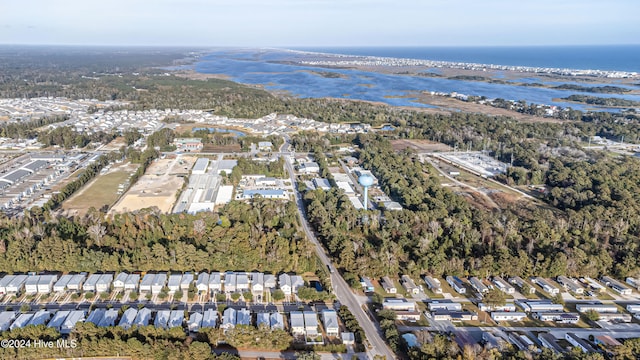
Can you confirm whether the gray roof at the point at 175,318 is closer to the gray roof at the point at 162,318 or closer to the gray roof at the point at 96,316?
the gray roof at the point at 162,318

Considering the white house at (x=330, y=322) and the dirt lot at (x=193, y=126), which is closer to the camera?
the white house at (x=330, y=322)

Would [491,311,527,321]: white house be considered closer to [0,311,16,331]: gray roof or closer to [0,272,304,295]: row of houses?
[0,272,304,295]: row of houses

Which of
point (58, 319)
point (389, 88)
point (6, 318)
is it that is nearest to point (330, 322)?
point (58, 319)

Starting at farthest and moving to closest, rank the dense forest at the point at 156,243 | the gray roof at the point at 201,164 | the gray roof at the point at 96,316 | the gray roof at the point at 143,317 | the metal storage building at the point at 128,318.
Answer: the gray roof at the point at 201,164, the dense forest at the point at 156,243, the gray roof at the point at 143,317, the gray roof at the point at 96,316, the metal storage building at the point at 128,318

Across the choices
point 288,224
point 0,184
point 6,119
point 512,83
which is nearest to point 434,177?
point 288,224

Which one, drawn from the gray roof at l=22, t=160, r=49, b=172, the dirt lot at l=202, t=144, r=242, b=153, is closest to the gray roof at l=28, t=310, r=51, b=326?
the gray roof at l=22, t=160, r=49, b=172

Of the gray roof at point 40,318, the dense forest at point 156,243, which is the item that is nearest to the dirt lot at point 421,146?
the dense forest at point 156,243

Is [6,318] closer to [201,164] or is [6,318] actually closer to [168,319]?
[168,319]
